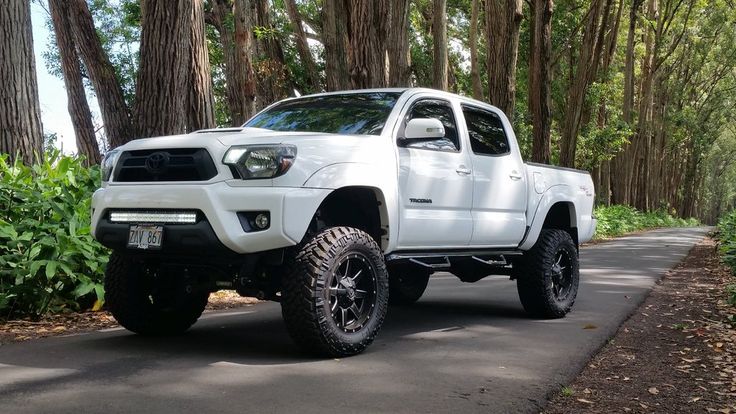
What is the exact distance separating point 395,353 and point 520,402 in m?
1.46

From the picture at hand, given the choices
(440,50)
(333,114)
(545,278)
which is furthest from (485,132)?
(440,50)

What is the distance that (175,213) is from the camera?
16.3 feet

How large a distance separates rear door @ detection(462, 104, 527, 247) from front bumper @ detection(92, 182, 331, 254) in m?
2.30

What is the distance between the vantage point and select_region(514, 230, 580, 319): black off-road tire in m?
7.40

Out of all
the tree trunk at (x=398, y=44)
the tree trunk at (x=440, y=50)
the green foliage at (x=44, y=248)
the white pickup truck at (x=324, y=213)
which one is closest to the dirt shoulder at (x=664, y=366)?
the white pickup truck at (x=324, y=213)

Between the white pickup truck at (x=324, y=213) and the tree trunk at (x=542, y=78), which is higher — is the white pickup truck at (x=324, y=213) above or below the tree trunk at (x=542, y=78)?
below

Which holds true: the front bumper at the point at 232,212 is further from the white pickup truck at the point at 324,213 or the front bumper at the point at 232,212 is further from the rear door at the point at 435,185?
the rear door at the point at 435,185

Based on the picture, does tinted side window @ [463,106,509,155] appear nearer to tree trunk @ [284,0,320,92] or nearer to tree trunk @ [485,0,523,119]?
tree trunk @ [485,0,523,119]

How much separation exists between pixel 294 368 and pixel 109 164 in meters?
2.17

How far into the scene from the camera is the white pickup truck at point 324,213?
489cm

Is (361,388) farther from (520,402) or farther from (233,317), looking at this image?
(233,317)

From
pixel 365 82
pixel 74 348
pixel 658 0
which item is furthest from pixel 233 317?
pixel 658 0

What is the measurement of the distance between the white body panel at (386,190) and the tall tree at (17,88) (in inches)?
158

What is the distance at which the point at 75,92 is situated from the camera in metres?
15.5
